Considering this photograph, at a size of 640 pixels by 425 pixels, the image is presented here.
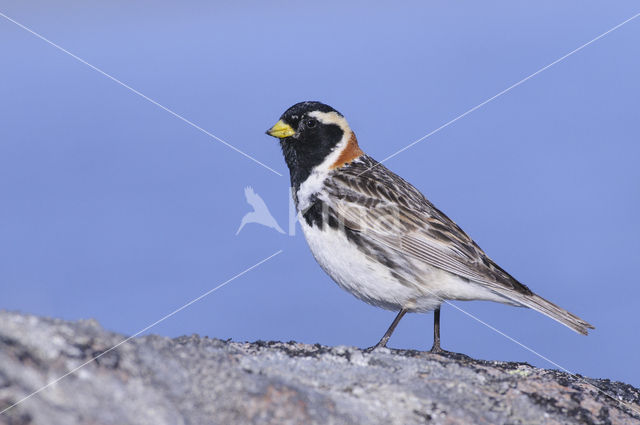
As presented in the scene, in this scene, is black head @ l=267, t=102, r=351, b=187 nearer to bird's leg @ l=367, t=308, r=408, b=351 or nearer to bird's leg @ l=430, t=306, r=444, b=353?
bird's leg @ l=367, t=308, r=408, b=351

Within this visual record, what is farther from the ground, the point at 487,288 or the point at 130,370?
the point at 487,288

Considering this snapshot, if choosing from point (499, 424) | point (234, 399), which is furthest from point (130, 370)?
point (499, 424)

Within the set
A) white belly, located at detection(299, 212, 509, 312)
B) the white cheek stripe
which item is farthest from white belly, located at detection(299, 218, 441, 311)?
the white cheek stripe

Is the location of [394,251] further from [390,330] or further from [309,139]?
[309,139]

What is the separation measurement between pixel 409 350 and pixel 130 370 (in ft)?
8.85

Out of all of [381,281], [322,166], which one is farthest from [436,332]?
[322,166]

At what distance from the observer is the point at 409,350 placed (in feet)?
20.2

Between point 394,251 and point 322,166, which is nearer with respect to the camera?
point 394,251

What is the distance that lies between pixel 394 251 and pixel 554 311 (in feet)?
4.66

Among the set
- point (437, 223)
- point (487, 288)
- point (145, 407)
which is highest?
point (437, 223)

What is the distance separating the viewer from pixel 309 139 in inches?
296

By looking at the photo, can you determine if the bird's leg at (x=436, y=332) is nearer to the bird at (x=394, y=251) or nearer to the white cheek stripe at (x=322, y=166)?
the bird at (x=394, y=251)

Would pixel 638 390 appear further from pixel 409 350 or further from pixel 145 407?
pixel 145 407

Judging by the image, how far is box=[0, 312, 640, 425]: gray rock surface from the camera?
3826mm
